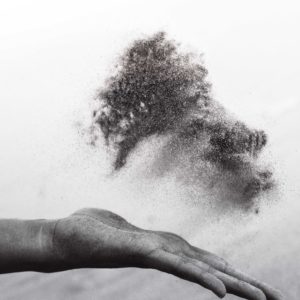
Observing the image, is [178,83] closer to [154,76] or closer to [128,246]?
[154,76]

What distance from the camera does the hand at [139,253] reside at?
1409mm

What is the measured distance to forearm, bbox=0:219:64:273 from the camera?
1803 mm

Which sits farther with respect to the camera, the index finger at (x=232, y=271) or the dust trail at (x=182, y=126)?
the dust trail at (x=182, y=126)

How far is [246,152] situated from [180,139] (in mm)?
494

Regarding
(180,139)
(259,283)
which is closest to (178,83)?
(180,139)

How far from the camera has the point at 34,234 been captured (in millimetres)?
1824

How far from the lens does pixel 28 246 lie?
5.94 ft

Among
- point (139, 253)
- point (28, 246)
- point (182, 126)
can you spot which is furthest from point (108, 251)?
point (182, 126)

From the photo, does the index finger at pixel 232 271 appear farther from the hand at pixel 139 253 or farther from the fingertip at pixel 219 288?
the fingertip at pixel 219 288

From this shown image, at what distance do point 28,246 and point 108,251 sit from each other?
15.2 inches

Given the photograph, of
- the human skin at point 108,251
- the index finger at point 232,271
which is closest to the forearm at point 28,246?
the human skin at point 108,251

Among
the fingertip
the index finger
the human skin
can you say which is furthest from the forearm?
the fingertip

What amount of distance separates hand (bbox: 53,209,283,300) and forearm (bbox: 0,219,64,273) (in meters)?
0.04

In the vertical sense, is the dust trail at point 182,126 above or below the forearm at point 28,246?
above
